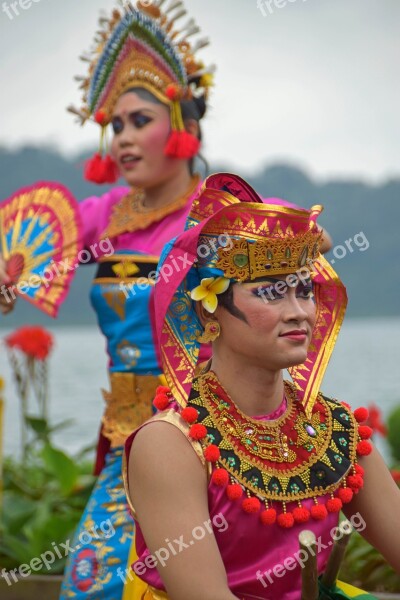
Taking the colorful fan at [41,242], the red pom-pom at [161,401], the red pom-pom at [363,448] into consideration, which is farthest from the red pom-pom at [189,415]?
the colorful fan at [41,242]

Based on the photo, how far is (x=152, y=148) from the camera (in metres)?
3.62

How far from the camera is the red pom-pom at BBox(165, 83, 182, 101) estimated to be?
11.8ft

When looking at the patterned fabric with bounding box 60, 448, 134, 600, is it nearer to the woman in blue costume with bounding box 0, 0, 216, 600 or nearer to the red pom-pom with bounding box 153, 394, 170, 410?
the woman in blue costume with bounding box 0, 0, 216, 600

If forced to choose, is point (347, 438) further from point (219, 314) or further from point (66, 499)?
point (66, 499)

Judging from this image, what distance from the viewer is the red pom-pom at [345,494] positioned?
2.29 metres

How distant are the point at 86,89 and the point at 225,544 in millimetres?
2215

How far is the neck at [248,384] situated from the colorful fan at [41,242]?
1248 mm

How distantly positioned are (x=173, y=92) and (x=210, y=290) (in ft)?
4.90

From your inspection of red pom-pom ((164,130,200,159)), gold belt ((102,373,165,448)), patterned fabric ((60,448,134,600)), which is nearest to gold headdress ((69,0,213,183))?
red pom-pom ((164,130,200,159))

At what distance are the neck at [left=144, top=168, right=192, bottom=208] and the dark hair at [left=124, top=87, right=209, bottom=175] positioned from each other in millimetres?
107

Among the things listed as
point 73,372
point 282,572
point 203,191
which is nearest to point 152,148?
point 203,191

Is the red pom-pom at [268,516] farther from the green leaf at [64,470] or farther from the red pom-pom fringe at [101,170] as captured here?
the green leaf at [64,470]

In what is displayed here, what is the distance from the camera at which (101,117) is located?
3.72m

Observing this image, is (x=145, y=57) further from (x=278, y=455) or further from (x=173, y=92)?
(x=278, y=455)
